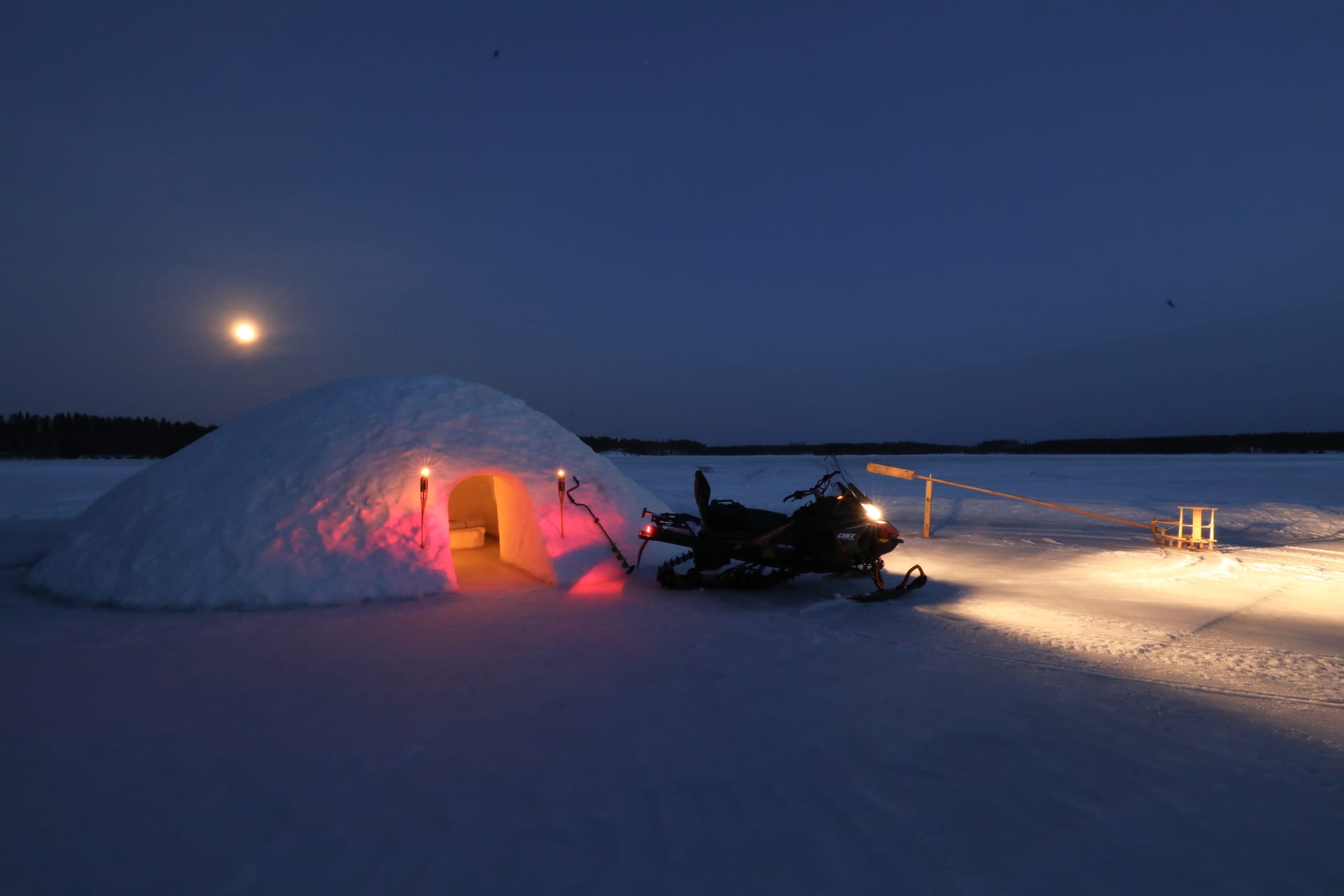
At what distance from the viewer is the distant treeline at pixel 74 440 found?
4691 cm

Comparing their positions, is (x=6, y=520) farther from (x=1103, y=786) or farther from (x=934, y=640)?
(x=1103, y=786)

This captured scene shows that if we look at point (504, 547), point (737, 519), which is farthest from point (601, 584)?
point (504, 547)

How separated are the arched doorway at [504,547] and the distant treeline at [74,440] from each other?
153 feet

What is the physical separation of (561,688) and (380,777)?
1.53 metres

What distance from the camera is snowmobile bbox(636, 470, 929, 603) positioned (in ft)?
26.2

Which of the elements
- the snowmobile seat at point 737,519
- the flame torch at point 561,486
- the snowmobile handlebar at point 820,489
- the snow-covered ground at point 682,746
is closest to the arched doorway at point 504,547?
the flame torch at point 561,486

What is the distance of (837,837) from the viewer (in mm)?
2877

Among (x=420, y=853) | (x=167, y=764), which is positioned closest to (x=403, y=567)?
(x=167, y=764)

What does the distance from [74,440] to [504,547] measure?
58190mm

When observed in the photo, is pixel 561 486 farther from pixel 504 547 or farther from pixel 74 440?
pixel 74 440

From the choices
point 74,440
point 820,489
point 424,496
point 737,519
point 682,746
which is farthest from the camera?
point 74,440

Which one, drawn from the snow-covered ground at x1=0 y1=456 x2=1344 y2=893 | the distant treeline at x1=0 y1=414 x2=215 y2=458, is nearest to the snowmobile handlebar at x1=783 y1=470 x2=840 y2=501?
the snow-covered ground at x1=0 y1=456 x2=1344 y2=893

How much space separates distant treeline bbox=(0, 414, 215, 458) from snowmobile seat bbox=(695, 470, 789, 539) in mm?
52127

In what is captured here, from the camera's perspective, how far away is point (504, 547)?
10594 mm
